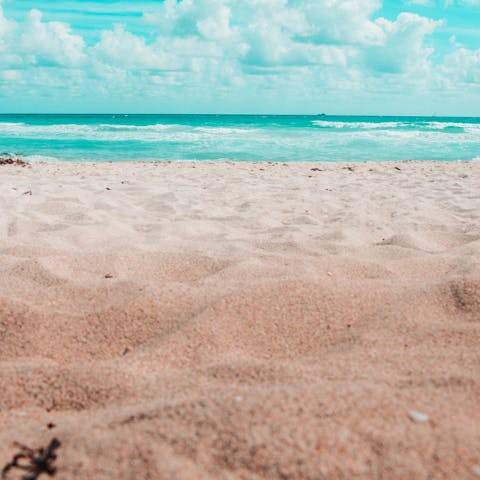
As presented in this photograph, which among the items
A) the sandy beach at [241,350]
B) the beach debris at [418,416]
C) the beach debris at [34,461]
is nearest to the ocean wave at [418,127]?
the sandy beach at [241,350]

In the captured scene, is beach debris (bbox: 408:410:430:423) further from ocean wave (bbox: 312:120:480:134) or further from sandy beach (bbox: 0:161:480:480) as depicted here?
ocean wave (bbox: 312:120:480:134)

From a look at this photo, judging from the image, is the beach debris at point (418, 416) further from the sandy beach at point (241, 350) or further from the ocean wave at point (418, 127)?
the ocean wave at point (418, 127)

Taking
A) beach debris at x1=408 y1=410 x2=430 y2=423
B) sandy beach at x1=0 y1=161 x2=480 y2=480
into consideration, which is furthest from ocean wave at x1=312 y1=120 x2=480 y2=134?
beach debris at x1=408 y1=410 x2=430 y2=423

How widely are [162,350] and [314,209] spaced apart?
313 centimetres

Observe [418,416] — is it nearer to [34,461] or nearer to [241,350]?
[241,350]

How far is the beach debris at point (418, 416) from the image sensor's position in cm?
110

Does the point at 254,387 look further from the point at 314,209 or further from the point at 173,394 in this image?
the point at 314,209

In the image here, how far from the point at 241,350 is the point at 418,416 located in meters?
0.62

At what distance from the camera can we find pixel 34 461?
1030 mm

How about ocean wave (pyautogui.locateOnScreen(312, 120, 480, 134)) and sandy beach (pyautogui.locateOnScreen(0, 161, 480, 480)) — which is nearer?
sandy beach (pyautogui.locateOnScreen(0, 161, 480, 480))

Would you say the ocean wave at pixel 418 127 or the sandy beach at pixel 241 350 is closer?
the sandy beach at pixel 241 350

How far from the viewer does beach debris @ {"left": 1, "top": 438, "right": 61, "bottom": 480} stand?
100 centimetres

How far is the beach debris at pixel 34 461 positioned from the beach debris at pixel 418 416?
2.54 feet

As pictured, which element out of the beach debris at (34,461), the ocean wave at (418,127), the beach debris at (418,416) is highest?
the ocean wave at (418,127)
